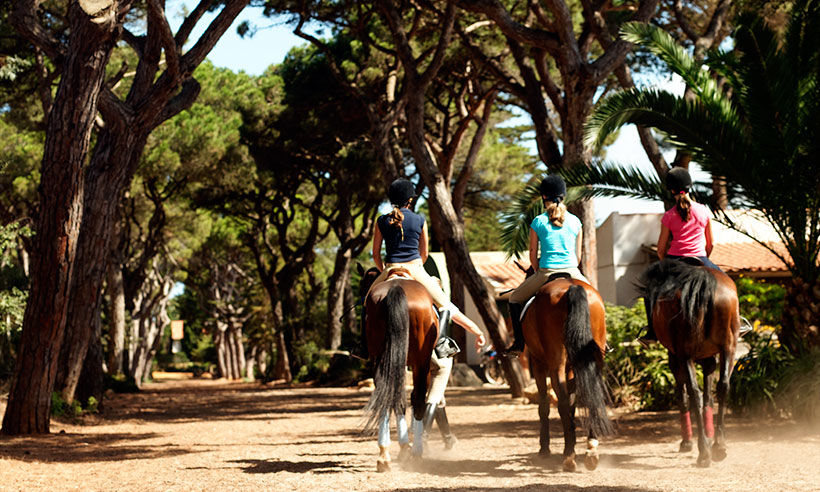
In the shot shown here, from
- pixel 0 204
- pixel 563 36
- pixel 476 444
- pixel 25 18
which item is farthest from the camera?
pixel 0 204

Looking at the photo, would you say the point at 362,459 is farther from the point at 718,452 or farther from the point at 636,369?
the point at 636,369

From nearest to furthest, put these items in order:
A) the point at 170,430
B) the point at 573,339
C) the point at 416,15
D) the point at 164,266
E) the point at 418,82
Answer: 1. the point at 573,339
2. the point at 170,430
3. the point at 418,82
4. the point at 416,15
5. the point at 164,266

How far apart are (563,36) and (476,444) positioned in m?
7.74

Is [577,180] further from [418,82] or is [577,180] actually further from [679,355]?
[418,82]

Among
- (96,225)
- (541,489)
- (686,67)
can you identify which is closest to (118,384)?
(96,225)

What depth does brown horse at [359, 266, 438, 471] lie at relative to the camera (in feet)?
24.2

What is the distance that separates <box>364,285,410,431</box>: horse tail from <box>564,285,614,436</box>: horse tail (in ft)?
4.40

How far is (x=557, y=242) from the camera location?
809cm

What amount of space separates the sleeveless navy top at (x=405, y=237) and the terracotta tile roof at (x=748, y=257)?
1709cm

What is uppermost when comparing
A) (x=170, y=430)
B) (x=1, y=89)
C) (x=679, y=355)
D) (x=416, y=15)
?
(x=416, y=15)

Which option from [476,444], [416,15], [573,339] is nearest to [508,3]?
[416,15]

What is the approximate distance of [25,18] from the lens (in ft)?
38.8

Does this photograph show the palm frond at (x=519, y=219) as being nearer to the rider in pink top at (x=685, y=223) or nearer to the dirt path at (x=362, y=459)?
the dirt path at (x=362, y=459)

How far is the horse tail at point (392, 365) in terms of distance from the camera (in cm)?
732
